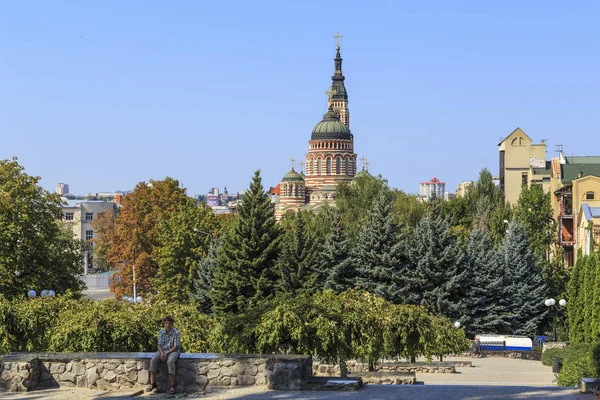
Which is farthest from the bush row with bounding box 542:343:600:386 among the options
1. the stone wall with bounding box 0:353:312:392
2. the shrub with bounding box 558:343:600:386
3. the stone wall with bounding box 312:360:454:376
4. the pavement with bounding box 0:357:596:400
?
the stone wall with bounding box 0:353:312:392

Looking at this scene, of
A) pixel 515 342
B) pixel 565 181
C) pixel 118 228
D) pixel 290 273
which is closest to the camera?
pixel 515 342

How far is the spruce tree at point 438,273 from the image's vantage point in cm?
5403

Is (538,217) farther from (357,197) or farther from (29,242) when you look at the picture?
(29,242)

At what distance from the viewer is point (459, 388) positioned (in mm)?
19250

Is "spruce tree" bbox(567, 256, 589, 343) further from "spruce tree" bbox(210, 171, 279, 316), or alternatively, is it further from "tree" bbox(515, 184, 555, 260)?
"tree" bbox(515, 184, 555, 260)

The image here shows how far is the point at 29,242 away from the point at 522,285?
931 inches

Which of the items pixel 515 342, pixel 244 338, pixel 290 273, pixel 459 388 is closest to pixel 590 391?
pixel 459 388

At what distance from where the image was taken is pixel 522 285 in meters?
56.6

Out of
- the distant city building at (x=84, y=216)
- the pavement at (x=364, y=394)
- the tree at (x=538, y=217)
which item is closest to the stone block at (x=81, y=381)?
the pavement at (x=364, y=394)

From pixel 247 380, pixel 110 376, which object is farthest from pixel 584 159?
pixel 110 376

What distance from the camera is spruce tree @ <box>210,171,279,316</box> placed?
5497 centimetres

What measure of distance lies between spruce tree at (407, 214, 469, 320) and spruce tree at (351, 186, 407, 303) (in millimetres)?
633

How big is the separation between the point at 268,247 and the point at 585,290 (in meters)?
17.0

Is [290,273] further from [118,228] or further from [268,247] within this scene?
[118,228]
